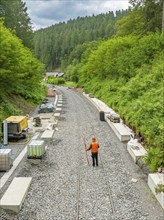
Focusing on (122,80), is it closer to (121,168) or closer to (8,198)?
(121,168)

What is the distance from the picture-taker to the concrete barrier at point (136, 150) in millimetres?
15465

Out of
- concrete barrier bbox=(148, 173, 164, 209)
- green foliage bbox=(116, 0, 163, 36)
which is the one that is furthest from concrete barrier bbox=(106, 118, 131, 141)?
green foliage bbox=(116, 0, 163, 36)

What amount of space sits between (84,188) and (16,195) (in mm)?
3146

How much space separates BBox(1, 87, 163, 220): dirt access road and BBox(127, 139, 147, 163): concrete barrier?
0.40 m

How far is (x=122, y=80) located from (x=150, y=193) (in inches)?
1055

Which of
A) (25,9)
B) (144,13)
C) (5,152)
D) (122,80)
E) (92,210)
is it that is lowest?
(92,210)

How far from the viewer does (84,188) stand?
12156 mm

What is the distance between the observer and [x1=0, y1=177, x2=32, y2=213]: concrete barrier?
10000 mm

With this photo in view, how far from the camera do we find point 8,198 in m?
10.4

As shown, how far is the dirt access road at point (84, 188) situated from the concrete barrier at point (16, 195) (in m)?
0.26

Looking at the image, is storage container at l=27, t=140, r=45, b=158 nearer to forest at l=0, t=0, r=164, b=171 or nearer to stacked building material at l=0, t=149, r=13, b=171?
stacked building material at l=0, t=149, r=13, b=171

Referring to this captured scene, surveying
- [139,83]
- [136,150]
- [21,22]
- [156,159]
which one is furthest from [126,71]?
[21,22]

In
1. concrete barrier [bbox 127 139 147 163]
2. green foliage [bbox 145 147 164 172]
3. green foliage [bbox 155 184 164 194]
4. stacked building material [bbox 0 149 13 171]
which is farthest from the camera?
concrete barrier [bbox 127 139 147 163]

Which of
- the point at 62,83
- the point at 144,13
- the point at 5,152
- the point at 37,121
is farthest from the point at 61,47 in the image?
the point at 5,152
